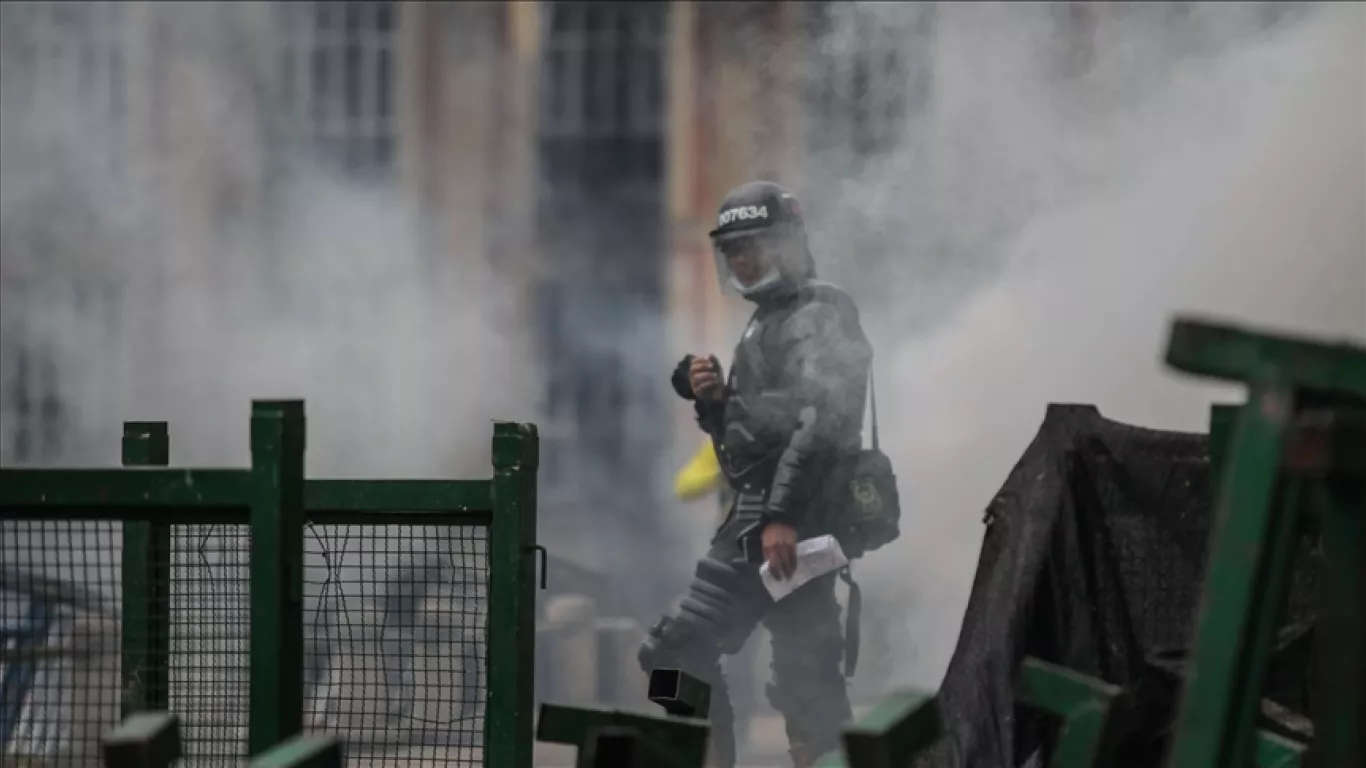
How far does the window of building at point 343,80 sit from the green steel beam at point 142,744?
7152mm

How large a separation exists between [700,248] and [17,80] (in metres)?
3.35

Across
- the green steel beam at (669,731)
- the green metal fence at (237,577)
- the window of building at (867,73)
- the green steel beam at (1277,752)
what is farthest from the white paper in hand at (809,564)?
the green steel beam at (669,731)

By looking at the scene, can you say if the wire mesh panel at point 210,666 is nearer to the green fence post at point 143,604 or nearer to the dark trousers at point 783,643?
the green fence post at point 143,604

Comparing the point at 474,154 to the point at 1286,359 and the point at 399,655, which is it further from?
the point at 1286,359

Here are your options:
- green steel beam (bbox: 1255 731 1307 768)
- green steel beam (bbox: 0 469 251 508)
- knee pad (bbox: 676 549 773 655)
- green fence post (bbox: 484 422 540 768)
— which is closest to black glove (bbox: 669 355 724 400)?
knee pad (bbox: 676 549 773 655)

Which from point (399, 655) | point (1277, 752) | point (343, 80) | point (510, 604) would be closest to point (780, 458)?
point (399, 655)

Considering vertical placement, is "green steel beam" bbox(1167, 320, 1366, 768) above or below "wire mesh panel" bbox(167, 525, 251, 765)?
above

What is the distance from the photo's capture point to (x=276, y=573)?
2.51m

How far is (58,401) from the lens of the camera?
30.3ft

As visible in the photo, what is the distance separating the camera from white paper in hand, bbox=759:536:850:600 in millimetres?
6680

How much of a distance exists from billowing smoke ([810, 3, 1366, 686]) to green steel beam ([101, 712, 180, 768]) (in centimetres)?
623

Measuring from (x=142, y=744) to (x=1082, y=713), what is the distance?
121 cm

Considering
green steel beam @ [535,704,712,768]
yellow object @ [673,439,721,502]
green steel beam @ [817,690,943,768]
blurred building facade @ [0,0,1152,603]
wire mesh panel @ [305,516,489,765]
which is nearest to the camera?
green steel beam @ [817,690,943,768]

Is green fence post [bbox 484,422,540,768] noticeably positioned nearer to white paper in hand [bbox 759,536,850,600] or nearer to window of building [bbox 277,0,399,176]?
white paper in hand [bbox 759,536,850,600]
